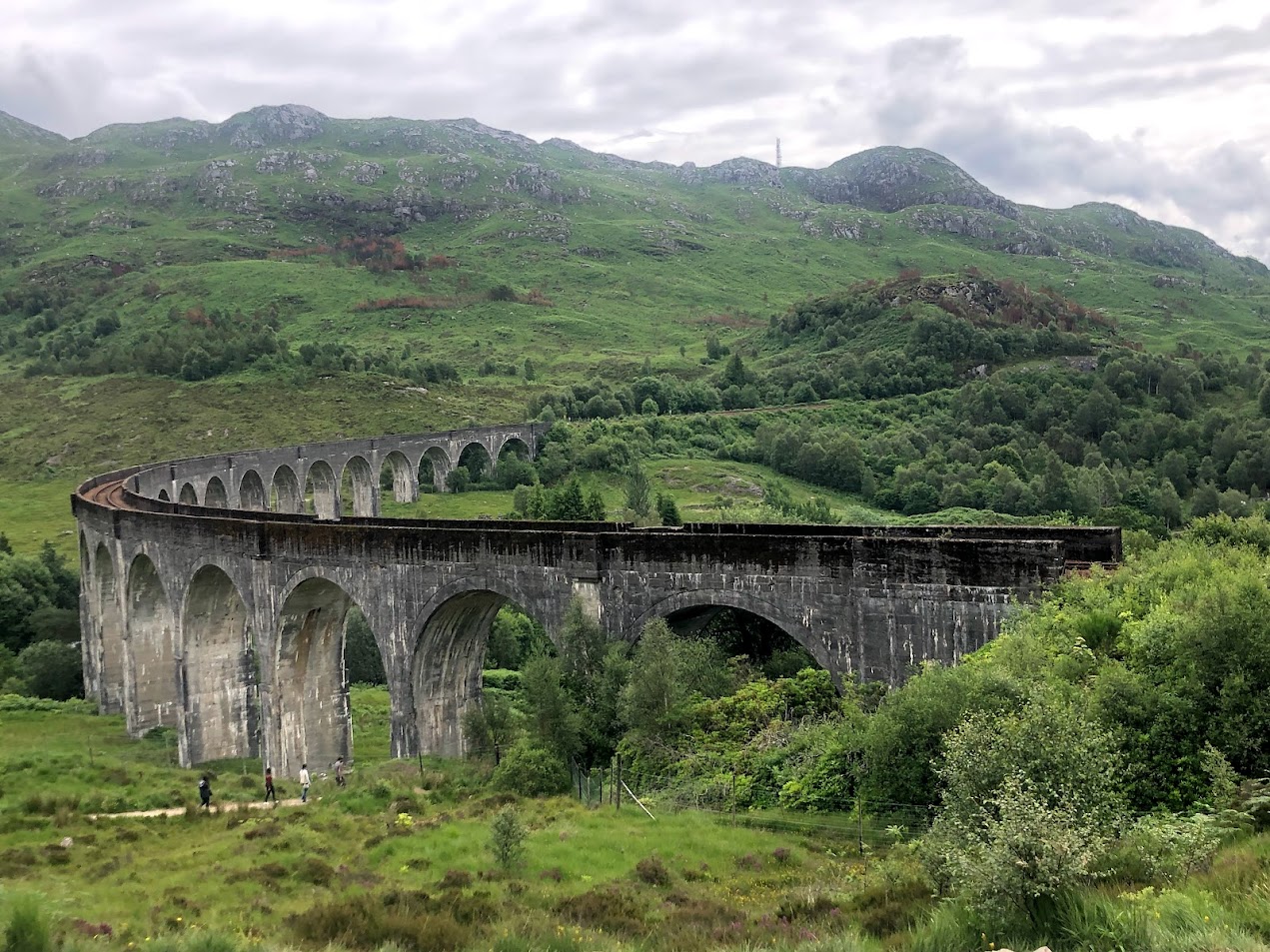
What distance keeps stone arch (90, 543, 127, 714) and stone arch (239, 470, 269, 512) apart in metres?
25.9

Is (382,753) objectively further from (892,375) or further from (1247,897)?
(892,375)

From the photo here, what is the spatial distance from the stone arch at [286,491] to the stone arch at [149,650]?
33939 millimetres

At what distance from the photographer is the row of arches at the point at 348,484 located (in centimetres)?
6519

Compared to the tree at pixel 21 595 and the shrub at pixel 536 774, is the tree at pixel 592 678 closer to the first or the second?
the shrub at pixel 536 774

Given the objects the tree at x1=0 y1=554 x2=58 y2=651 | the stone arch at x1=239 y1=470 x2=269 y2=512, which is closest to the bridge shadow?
the tree at x1=0 y1=554 x2=58 y2=651

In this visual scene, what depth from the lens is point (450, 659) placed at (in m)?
29.0

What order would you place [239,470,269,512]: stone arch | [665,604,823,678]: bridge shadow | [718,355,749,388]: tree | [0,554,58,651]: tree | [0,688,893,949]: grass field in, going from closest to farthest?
[0,688,893,949]: grass field, [665,604,823,678]: bridge shadow, [0,554,58,651]: tree, [239,470,269,512]: stone arch, [718,355,749,388]: tree

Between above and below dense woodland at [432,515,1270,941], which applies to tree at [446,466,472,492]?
above

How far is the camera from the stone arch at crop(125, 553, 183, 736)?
37344 mm

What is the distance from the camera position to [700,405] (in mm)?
103875

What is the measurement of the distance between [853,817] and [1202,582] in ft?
23.9


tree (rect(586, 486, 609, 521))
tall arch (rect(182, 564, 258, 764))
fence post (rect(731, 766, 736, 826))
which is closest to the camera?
fence post (rect(731, 766, 736, 826))

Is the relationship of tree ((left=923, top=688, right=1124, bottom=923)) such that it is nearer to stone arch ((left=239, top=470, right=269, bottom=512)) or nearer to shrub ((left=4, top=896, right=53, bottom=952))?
shrub ((left=4, top=896, right=53, bottom=952))

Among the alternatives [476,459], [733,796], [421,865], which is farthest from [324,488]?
[733,796]
